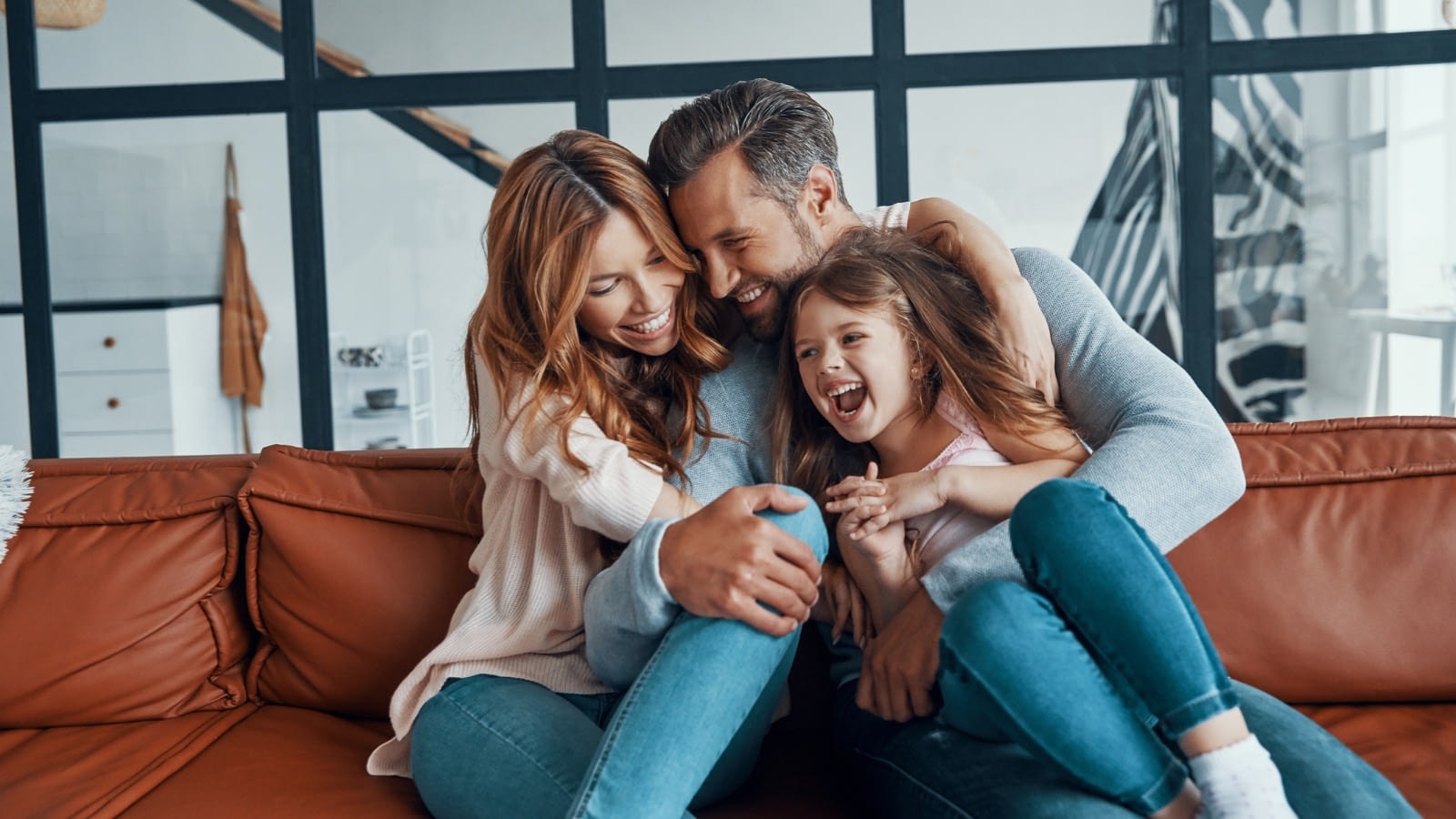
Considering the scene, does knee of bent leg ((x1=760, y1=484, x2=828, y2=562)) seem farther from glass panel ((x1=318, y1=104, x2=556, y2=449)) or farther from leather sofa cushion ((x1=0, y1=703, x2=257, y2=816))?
glass panel ((x1=318, y1=104, x2=556, y2=449))

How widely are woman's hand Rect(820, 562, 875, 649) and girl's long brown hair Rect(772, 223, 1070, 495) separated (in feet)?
0.44

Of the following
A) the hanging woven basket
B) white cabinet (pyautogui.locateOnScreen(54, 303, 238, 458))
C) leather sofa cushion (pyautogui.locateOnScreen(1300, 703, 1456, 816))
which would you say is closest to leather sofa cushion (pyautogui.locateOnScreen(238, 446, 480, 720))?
leather sofa cushion (pyautogui.locateOnScreen(1300, 703, 1456, 816))

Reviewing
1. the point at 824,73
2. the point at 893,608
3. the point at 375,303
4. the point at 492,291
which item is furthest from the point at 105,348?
the point at 893,608

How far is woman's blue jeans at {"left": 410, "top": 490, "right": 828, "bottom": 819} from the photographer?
1.13m

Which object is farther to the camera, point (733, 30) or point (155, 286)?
point (155, 286)

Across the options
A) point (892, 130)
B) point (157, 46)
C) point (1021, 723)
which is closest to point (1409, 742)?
point (1021, 723)

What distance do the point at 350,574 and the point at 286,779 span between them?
0.32 m

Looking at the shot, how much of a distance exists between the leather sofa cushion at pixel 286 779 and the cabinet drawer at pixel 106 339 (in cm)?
245

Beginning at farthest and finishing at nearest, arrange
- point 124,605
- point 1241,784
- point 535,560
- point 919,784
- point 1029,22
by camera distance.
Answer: point 1029,22 < point 124,605 < point 535,560 < point 919,784 < point 1241,784

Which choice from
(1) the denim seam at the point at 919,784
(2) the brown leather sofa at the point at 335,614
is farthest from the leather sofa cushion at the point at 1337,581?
(1) the denim seam at the point at 919,784

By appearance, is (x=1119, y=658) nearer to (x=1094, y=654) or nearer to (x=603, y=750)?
(x=1094, y=654)

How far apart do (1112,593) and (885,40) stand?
2698mm

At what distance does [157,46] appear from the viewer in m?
3.61

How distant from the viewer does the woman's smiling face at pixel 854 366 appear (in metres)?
1.49
